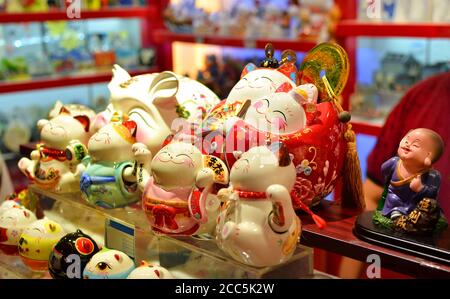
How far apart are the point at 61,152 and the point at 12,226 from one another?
223 millimetres

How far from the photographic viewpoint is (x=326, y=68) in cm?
136

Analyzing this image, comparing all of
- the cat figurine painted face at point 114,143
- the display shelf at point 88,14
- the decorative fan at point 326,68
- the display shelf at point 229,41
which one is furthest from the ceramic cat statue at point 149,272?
the display shelf at point 88,14

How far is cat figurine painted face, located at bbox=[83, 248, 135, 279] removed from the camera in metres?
1.28

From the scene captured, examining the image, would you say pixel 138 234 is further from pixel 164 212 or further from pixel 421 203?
pixel 421 203

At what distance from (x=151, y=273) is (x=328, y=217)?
390mm

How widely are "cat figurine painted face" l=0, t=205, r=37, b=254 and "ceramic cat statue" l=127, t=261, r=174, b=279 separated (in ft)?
1.52

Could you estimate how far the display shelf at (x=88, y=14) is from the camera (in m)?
4.01

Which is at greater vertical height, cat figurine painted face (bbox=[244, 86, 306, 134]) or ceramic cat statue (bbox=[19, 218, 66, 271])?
cat figurine painted face (bbox=[244, 86, 306, 134])

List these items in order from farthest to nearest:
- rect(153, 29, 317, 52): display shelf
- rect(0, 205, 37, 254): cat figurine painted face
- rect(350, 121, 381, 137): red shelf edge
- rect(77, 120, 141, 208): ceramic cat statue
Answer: rect(153, 29, 317, 52): display shelf
rect(350, 121, 381, 137): red shelf edge
rect(0, 205, 37, 254): cat figurine painted face
rect(77, 120, 141, 208): ceramic cat statue

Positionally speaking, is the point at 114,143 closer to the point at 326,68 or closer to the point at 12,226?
the point at 12,226

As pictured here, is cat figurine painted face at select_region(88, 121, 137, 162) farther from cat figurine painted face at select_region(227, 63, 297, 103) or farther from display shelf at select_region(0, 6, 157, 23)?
display shelf at select_region(0, 6, 157, 23)

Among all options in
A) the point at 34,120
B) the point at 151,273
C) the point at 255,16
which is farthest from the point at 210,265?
the point at 34,120

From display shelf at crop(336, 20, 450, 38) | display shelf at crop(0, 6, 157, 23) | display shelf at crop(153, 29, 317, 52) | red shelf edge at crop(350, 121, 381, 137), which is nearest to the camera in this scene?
display shelf at crop(336, 20, 450, 38)

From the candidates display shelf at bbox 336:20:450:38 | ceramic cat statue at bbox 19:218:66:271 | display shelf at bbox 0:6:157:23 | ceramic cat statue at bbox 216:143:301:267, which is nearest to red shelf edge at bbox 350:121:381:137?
display shelf at bbox 336:20:450:38
